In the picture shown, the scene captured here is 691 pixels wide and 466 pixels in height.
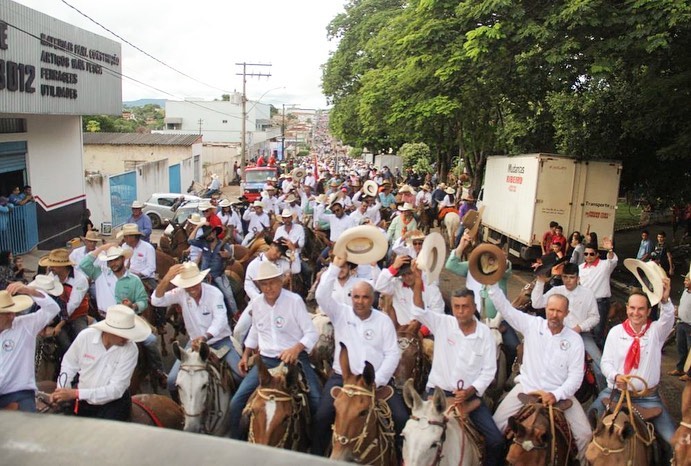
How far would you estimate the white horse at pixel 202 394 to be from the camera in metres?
5.62

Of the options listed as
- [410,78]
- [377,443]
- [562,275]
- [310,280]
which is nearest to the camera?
[377,443]

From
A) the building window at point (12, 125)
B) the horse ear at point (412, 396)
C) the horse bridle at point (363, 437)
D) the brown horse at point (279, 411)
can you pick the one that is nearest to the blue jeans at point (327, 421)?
the brown horse at point (279, 411)

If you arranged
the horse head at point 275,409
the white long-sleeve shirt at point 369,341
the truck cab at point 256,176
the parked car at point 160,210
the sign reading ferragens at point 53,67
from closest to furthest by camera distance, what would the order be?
the horse head at point 275,409, the white long-sleeve shirt at point 369,341, the sign reading ferragens at point 53,67, the parked car at point 160,210, the truck cab at point 256,176

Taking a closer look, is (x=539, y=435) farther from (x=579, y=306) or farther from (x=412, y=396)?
(x=579, y=306)

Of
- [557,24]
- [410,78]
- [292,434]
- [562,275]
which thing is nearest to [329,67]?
[410,78]

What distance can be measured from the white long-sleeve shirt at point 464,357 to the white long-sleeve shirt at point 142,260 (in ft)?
18.8

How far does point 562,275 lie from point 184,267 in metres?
4.57

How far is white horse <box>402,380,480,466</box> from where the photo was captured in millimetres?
4586

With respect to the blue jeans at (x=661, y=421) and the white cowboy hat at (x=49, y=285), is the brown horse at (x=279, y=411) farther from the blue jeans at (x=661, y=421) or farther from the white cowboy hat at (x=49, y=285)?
the white cowboy hat at (x=49, y=285)

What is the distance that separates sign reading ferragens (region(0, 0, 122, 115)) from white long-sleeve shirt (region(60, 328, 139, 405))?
37.0 ft

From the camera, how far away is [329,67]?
40906 mm

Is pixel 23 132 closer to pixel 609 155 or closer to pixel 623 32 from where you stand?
pixel 623 32

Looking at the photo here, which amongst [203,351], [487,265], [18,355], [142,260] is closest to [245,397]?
[203,351]

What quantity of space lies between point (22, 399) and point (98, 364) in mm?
713
